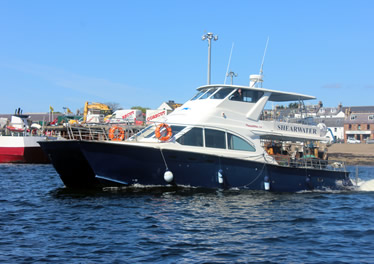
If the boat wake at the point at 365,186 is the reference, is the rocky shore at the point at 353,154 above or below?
above

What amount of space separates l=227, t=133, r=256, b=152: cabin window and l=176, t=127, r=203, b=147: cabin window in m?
1.10

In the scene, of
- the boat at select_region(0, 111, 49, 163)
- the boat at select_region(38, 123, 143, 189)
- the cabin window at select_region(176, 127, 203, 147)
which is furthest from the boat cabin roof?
the boat at select_region(0, 111, 49, 163)

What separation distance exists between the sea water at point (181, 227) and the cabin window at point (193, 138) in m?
1.67

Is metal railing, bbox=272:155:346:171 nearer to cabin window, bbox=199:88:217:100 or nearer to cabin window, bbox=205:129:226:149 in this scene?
cabin window, bbox=205:129:226:149

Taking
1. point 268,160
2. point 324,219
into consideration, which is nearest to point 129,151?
point 268,160

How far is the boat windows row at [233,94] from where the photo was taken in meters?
16.6

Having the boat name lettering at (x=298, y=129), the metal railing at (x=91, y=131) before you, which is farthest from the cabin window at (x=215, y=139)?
the metal railing at (x=91, y=131)

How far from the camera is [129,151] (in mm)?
14250

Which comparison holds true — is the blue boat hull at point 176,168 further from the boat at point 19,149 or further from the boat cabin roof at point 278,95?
the boat at point 19,149

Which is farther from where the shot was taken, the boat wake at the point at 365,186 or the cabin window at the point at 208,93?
the boat wake at the point at 365,186

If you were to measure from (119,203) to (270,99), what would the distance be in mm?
8303

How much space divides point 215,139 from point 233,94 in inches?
82.6

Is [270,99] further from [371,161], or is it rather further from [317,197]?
[371,161]

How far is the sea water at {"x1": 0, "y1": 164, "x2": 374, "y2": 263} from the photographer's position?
833 centimetres
